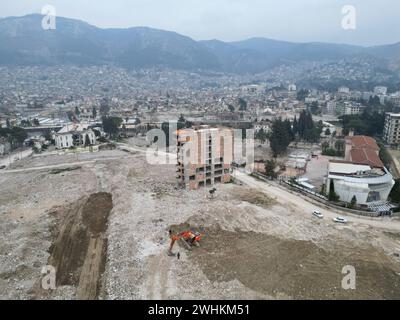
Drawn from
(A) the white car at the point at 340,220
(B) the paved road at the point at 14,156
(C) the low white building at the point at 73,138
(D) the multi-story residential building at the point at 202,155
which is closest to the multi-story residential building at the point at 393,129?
(D) the multi-story residential building at the point at 202,155

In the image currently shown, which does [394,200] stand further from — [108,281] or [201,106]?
[201,106]

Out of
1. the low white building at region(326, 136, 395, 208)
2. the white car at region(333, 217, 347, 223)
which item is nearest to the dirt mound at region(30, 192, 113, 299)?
the white car at region(333, 217, 347, 223)

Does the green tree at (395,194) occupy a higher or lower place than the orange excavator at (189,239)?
higher

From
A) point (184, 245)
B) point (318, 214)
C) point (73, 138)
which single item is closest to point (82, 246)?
point (184, 245)

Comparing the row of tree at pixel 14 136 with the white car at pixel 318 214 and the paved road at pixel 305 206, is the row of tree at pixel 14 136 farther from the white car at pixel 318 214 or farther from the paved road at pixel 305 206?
the white car at pixel 318 214

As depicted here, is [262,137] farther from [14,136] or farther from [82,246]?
[14,136]
